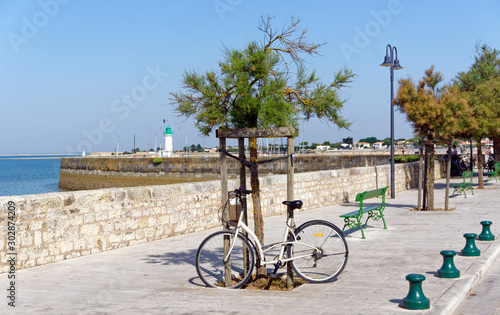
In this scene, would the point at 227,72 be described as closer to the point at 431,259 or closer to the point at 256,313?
the point at 256,313

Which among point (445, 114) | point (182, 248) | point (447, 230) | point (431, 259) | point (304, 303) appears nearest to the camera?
point (304, 303)

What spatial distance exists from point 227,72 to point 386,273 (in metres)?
3.17

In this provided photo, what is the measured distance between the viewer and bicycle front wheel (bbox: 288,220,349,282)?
6262 mm

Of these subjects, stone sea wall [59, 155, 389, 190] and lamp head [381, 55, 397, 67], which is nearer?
lamp head [381, 55, 397, 67]

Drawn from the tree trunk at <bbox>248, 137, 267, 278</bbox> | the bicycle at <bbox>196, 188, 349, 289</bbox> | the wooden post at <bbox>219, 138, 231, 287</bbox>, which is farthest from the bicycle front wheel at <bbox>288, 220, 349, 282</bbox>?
the wooden post at <bbox>219, 138, 231, 287</bbox>

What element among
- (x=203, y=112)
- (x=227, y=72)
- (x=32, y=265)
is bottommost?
(x=32, y=265)

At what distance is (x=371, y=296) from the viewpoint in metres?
5.60

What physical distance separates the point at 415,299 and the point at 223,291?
6.84 ft

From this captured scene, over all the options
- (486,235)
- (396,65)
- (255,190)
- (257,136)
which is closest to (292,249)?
(255,190)

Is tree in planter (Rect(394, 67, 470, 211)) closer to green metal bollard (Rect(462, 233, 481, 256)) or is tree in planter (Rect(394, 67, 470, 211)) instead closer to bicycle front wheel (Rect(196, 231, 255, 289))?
green metal bollard (Rect(462, 233, 481, 256))

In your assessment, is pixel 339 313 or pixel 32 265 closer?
pixel 339 313

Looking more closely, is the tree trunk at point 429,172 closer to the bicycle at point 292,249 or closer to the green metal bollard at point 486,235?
the green metal bollard at point 486,235

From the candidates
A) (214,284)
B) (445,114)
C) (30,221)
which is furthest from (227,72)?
(445,114)

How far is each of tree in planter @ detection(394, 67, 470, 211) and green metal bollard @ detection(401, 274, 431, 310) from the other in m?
10.0
